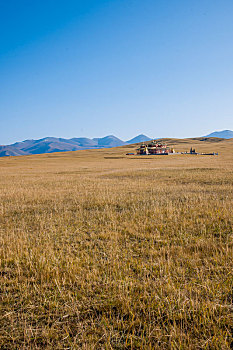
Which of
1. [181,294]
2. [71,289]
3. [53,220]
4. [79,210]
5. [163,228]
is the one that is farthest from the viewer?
[79,210]

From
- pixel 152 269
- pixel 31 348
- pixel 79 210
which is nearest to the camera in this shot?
pixel 31 348

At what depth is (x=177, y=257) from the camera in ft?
18.2

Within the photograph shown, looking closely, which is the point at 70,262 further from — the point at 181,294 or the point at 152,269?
the point at 181,294

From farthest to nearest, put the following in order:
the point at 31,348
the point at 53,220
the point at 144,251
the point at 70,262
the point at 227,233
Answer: the point at 53,220 < the point at 227,233 < the point at 144,251 < the point at 70,262 < the point at 31,348

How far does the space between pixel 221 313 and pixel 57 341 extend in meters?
2.65

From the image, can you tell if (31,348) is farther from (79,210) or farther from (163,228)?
(79,210)

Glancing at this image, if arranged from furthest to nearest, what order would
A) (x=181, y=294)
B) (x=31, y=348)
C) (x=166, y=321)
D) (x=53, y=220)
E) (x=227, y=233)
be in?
(x=53, y=220), (x=227, y=233), (x=181, y=294), (x=166, y=321), (x=31, y=348)

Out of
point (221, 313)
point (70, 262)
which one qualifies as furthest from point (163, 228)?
point (221, 313)

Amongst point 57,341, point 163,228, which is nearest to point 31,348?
point 57,341

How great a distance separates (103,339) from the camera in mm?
3162

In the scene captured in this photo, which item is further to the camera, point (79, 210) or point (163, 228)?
point (79, 210)

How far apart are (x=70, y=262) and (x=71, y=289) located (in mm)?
1038

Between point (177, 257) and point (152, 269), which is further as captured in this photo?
point (177, 257)

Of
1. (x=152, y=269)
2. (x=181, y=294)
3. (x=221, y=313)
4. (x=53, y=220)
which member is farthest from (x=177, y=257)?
(x=53, y=220)
